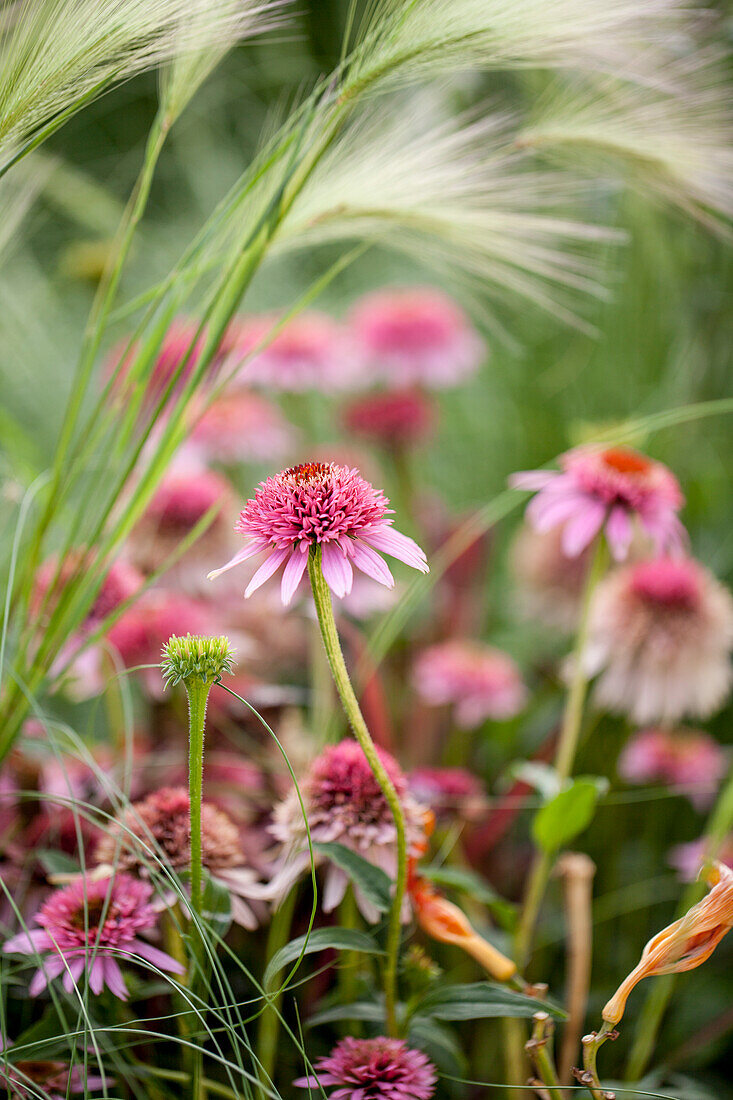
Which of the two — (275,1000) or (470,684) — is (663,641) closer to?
(470,684)

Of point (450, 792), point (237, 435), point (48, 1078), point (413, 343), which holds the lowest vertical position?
point (48, 1078)

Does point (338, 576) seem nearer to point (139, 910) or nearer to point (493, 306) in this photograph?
point (139, 910)

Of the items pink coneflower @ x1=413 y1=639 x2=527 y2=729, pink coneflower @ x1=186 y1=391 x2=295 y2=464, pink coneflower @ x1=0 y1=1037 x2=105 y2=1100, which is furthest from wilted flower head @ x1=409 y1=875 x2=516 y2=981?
pink coneflower @ x1=186 y1=391 x2=295 y2=464

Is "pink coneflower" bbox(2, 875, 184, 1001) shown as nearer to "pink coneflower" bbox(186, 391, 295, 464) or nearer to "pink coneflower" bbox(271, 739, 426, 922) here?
"pink coneflower" bbox(271, 739, 426, 922)

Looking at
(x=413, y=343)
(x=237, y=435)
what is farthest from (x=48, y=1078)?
(x=413, y=343)

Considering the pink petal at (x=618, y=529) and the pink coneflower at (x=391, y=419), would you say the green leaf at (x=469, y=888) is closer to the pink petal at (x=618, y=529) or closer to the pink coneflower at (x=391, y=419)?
the pink petal at (x=618, y=529)
